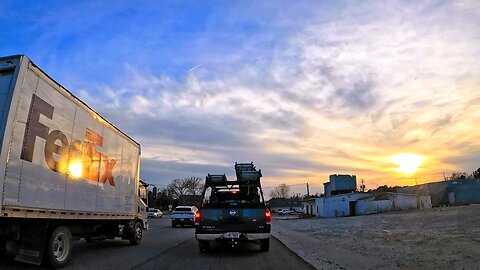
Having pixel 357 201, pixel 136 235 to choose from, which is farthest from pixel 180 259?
pixel 357 201

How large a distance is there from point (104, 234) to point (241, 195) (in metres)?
4.66

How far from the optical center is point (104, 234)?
542 inches

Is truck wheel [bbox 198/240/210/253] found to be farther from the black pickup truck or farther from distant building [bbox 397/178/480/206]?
distant building [bbox 397/178/480/206]

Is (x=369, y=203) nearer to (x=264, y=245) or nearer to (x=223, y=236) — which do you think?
(x=264, y=245)

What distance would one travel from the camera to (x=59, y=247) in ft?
32.6

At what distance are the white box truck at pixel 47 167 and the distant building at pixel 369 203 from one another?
4680 centimetres

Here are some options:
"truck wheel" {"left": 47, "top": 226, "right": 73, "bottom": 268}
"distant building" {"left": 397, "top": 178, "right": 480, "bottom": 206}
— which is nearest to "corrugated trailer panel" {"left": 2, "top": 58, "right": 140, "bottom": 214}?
"truck wheel" {"left": 47, "top": 226, "right": 73, "bottom": 268}

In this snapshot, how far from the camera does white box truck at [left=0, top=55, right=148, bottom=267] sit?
780 centimetres

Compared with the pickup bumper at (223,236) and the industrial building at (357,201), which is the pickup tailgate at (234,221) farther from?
the industrial building at (357,201)

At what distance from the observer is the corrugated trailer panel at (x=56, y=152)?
7910 mm

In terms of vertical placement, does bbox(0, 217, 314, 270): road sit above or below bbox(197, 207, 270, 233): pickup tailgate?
below

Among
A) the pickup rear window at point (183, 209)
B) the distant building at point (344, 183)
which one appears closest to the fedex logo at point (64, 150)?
the pickup rear window at point (183, 209)

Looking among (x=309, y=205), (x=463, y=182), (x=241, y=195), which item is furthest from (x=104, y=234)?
(x=309, y=205)

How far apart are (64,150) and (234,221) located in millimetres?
5134
